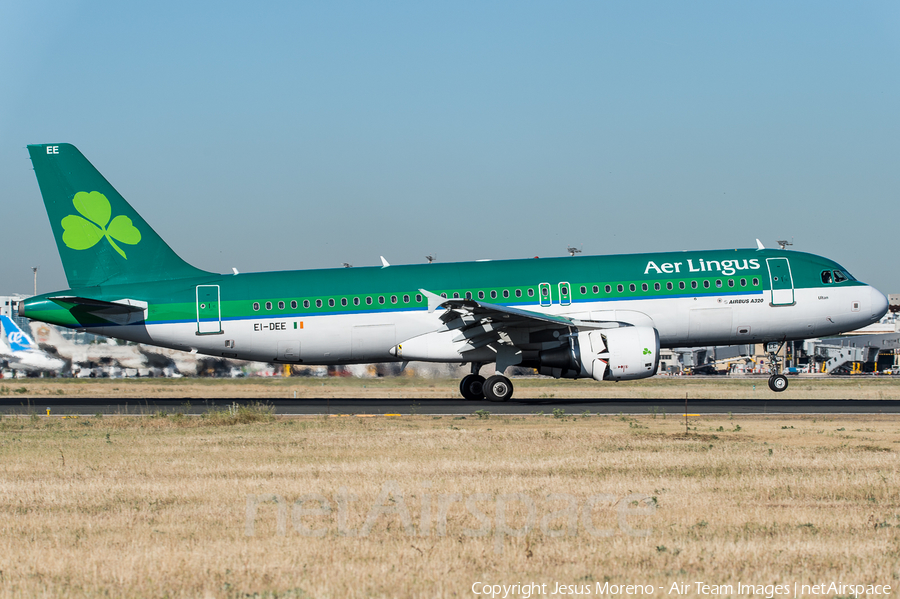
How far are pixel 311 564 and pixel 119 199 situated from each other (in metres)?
24.3

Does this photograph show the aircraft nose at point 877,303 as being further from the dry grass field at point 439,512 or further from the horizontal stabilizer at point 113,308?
the horizontal stabilizer at point 113,308

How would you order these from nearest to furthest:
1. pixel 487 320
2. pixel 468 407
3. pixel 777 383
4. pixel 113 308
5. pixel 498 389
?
1. pixel 468 407
2. pixel 487 320
3. pixel 113 308
4. pixel 498 389
5. pixel 777 383

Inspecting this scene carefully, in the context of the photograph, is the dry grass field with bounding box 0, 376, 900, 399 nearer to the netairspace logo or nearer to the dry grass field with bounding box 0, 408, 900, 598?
the dry grass field with bounding box 0, 408, 900, 598

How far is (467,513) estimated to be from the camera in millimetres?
10617

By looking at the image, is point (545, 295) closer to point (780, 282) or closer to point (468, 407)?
point (468, 407)

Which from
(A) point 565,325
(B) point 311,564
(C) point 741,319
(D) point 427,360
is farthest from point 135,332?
(B) point 311,564

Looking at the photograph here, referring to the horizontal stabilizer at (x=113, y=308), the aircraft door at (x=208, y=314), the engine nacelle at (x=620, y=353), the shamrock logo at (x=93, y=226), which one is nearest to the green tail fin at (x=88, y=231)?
the shamrock logo at (x=93, y=226)

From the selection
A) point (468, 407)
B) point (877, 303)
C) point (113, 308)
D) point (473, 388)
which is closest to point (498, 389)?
point (473, 388)

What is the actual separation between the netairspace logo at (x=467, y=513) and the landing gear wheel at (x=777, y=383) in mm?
20523

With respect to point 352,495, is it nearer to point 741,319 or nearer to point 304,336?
point 304,336

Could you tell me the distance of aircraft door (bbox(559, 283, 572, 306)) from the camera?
28.9m

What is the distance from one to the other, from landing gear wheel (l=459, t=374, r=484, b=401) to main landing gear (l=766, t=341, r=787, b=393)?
956cm

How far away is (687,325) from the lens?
29188 mm

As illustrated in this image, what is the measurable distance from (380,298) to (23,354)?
104 feet
